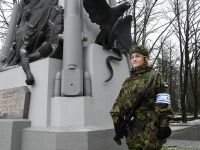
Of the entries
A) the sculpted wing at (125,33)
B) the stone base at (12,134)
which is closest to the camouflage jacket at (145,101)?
the stone base at (12,134)

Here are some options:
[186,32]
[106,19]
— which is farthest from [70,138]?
[186,32]

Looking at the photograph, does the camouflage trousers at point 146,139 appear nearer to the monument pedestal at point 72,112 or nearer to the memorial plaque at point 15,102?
the monument pedestal at point 72,112

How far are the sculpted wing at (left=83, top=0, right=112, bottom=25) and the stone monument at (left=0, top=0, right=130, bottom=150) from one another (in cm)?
22

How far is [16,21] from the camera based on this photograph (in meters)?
8.02

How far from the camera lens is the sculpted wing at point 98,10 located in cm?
529

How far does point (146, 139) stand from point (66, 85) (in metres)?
2.34

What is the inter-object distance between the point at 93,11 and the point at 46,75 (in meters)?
1.71

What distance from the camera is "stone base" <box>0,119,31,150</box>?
15.7 ft

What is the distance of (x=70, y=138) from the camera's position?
4098 mm

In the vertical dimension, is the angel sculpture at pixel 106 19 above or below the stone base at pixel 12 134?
above

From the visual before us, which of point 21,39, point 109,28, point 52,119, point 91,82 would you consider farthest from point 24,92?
point 109,28

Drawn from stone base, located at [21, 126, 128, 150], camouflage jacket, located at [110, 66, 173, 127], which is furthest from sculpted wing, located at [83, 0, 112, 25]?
camouflage jacket, located at [110, 66, 173, 127]

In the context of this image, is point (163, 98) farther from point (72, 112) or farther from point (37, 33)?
point (37, 33)

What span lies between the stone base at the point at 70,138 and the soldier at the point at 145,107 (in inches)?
53.6
